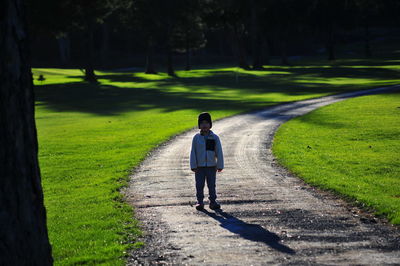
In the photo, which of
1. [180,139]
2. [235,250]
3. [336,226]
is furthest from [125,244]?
[180,139]

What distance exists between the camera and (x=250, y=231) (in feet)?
29.1

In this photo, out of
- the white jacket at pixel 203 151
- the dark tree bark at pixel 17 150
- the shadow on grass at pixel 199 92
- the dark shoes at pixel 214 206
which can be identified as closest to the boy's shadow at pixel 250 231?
the dark shoes at pixel 214 206

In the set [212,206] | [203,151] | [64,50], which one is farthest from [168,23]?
[212,206]

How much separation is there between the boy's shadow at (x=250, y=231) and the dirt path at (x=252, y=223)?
0.04ft

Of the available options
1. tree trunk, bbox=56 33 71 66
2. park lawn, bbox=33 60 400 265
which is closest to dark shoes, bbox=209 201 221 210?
park lawn, bbox=33 60 400 265

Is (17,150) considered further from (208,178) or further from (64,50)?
(64,50)

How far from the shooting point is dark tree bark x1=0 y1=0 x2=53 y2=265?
5.63m

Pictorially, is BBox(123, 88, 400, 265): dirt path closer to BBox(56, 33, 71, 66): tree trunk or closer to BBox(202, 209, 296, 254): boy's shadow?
BBox(202, 209, 296, 254): boy's shadow

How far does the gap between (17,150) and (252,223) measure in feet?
15.1

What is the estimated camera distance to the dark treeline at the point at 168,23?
5721 cm

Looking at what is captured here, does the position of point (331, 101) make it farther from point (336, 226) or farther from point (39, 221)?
point (39, 221)

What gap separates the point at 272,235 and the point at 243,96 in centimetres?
3487

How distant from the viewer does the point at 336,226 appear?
9102 millimetres

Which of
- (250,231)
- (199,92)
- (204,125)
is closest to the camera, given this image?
(250,231)
